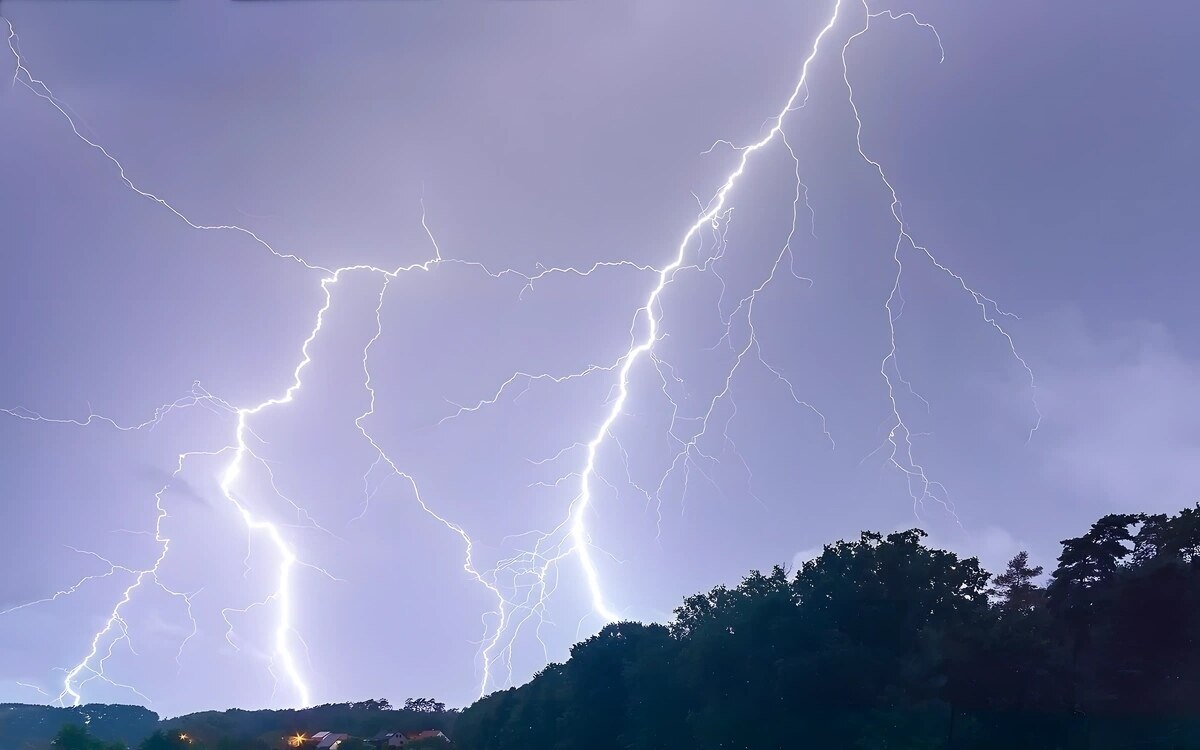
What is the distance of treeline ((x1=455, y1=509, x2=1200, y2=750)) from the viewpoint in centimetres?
2000

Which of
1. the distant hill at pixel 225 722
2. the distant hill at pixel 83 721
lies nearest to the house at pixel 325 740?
the distant hill at pixel 225 722

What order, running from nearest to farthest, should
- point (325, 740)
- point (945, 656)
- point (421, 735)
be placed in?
point (945, 656), point (421, 735), point (325, 740)

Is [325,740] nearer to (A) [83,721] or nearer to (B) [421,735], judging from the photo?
(B) [421,735]

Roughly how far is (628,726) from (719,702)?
9.87 metres

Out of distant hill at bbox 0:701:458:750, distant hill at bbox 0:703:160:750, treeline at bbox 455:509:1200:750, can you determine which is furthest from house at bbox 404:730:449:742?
treeline at bbox 455:509:1200:750

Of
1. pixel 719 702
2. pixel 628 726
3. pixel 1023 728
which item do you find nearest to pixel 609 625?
pixel 628 726

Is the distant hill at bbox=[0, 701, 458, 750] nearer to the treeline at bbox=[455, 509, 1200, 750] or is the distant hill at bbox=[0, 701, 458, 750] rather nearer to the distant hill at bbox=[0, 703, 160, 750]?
the distant hill at bbox=[0, 703, 160, 750]

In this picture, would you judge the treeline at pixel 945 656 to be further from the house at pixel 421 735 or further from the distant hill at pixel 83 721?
the distant hill at pixel 83 721

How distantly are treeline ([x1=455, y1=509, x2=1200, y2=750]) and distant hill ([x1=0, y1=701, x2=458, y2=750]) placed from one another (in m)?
91.7

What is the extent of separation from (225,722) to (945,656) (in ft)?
428

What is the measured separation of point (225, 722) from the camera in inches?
4715

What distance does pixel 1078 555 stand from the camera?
26.9m

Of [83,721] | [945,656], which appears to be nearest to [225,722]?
[83,721]

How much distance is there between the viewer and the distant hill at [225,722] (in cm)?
11133
